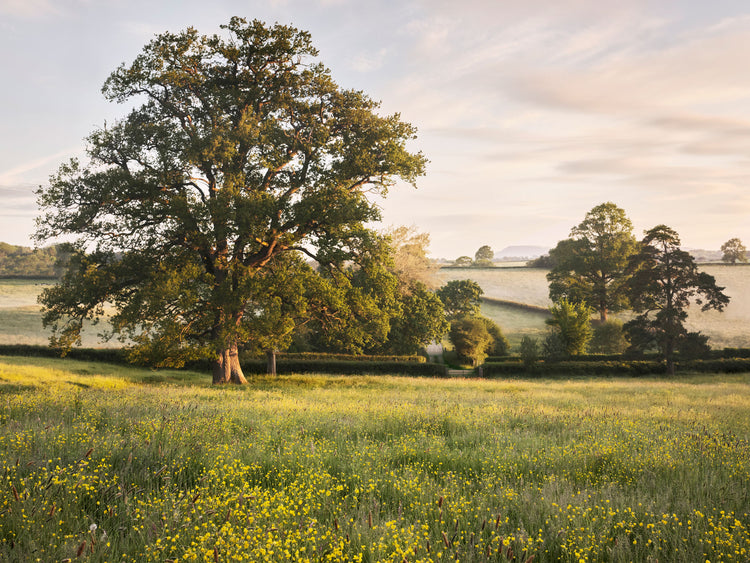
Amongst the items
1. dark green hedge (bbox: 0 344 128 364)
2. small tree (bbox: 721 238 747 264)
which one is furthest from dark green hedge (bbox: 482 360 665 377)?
small tree (bbox: 721 238 747 264)

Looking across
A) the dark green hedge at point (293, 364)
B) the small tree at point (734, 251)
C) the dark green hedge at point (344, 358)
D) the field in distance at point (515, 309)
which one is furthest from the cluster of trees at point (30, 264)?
the small tree at point (734, 251)

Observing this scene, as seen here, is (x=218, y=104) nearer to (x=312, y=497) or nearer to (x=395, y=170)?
(x=395, y=170)

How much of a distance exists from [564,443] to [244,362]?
29982 millimetres

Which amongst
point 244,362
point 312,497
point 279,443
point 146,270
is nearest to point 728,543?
point 312,497

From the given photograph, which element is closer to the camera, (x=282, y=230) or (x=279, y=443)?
(x=279, y=443)

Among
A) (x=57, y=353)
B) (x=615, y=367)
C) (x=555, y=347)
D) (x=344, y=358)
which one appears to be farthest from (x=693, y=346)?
(x=57, y=353)

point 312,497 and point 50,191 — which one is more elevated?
point 50,191

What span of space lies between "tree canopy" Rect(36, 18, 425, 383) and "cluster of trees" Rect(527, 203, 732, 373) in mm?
24149

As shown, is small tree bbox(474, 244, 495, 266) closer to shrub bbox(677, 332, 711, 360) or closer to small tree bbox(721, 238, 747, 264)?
small tree bbox(721, 238, 747, 264)

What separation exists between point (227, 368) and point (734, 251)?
94149 mm

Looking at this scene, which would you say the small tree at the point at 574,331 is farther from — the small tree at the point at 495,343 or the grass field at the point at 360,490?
the grass field at the point at 360,490

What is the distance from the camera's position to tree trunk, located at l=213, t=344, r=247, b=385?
75.4ft

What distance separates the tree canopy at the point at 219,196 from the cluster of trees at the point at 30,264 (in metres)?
64.8

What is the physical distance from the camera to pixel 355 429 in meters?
7.79
